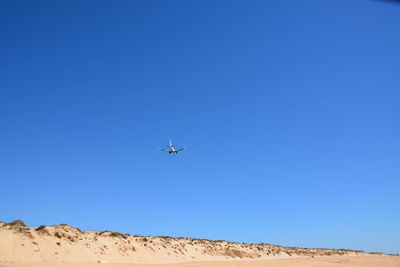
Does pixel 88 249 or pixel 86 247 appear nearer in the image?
pixel 88 249

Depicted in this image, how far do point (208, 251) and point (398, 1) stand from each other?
49.4m

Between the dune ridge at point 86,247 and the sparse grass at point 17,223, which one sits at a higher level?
the sparse grass at point 17,223

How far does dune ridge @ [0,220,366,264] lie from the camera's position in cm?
2774

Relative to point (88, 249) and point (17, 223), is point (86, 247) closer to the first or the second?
point (88, 249)

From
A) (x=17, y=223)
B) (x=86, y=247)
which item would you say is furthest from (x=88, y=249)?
(x=17, y=223)

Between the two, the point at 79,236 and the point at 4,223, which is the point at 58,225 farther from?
the point at 4,223

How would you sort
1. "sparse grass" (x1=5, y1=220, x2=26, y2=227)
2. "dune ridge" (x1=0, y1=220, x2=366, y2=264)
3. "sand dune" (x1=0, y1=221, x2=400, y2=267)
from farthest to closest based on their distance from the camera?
"sparse grass" (x1=5, y1=220, x2=26, y2=227)
"dune ridge" (x1=0, y1=220, x2=366, y2=264)
"sand dune" (x1=0, y1=221, x2=400, y2=267)

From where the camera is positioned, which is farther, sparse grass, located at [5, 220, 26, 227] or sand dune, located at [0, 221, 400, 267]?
sparse grass, located at [5, 220, 26, 227]

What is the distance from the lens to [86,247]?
109 ft

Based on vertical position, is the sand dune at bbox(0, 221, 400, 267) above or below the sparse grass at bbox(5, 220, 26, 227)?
below

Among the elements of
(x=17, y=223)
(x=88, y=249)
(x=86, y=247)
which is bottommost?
(x=88, y=249)

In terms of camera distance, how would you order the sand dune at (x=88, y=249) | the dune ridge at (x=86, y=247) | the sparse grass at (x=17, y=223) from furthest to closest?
1. the sparse grass at (x=17, y=223)
2. the dune ridge at (x=86, y=247)
3. the sand dune at (x=88, y=249)

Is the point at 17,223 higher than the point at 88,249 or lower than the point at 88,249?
higher

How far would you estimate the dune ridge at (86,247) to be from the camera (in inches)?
1092
